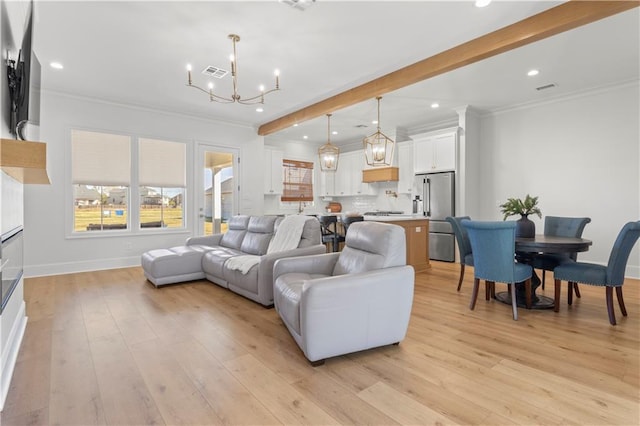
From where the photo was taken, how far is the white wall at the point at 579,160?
4.80 meters

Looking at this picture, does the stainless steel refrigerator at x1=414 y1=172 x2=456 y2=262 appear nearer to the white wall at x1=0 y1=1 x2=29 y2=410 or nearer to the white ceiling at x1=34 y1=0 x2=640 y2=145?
the white ceiling at x1=34 y1=0 x2=640 y2=145

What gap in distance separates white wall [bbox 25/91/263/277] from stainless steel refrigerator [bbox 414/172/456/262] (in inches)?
181

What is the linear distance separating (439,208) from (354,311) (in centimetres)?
468

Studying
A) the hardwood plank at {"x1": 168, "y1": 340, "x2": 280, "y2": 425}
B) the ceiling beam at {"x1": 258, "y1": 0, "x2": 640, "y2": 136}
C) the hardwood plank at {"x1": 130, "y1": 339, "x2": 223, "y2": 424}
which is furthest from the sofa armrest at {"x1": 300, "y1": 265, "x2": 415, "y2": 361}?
the ceiling beam at {"x1": 258, "y1": 0, "x2": 640, "y2": 136}

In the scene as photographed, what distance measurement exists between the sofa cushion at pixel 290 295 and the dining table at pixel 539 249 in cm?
216

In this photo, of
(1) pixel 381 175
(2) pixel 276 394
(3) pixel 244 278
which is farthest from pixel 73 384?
(1) pixel 381 175

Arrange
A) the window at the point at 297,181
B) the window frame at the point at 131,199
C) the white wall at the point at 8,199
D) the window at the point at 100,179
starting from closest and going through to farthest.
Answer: the white wall at the point at 8,199, the window frame at the point at 131,199, the window at the point at 100,179, the window at the point at 297,181

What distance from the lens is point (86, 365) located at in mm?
2217

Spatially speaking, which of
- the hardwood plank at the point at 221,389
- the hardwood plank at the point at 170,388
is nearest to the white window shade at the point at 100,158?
the hardwood plank at the point at 170,388

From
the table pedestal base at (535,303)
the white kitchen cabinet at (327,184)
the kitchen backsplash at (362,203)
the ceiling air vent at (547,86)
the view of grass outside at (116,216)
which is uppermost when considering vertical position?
the ceiling air vent at (547,86)

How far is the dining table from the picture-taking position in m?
3.07

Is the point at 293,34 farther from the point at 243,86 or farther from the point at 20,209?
the point at 20,209

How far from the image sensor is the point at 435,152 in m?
6.46

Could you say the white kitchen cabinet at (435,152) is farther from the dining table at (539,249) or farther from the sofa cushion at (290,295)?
the sofa cushion at (290,295)
